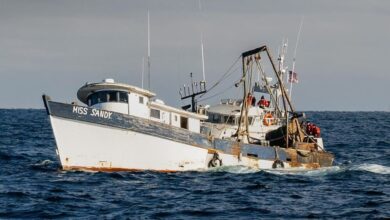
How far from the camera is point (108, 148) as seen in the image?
3731cm

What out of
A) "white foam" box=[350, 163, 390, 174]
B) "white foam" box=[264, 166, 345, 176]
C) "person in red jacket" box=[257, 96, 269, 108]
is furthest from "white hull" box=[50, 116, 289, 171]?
"white foam" box=[350, 163, 390, 174]

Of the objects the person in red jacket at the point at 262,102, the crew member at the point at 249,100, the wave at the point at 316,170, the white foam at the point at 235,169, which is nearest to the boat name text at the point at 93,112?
the wave at the point at 316,170

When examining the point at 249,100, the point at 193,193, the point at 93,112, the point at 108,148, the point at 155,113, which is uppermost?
the point at 249,100

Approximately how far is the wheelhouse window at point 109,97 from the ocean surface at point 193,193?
4328 mm

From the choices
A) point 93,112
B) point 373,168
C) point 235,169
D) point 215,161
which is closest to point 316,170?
point 373,168

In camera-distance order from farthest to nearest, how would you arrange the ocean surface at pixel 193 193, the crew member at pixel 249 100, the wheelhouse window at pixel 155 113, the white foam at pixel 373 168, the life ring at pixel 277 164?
1. the crew member at pixel 249 100
2. the life ring at pixel 277 164
3. the white foam at pixel 373 168
4. the wheelhouse window at pixel 155 113
5. the ocean surface at pixel 193 193

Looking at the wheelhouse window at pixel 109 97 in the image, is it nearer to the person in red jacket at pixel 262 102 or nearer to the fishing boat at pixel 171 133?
the fishing boat at pixel 171 133

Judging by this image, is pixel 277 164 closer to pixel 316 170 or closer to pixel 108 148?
pixel 316 170

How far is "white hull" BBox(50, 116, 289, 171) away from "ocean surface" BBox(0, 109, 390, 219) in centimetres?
92

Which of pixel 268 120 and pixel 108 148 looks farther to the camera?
pixel 268 120

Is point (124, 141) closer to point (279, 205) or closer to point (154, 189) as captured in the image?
point (154, 189)

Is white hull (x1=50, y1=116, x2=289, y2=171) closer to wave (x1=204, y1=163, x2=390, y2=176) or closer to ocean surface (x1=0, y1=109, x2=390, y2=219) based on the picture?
ocean surface (x1=0, y1=109, x2=390, y2=219)

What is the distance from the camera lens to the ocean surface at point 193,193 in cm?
2586

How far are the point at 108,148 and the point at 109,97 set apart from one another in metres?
3.13
